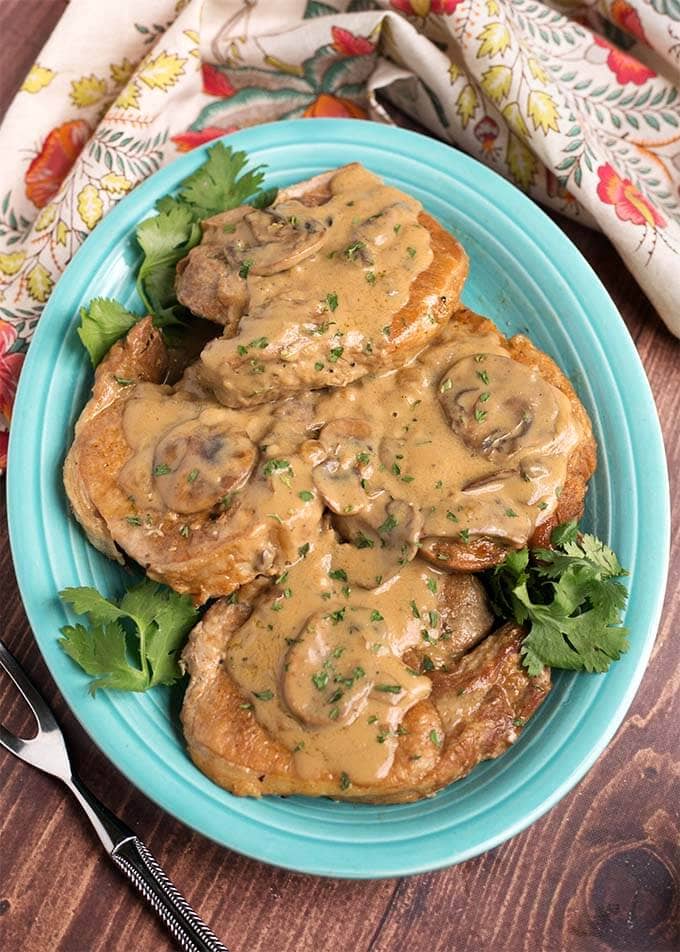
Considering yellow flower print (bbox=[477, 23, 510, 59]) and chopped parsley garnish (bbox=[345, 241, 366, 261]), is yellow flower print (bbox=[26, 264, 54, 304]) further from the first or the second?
yellow flower print (bbox=[477, 23, 510, 59])

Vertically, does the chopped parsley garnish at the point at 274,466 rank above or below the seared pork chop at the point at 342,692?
above

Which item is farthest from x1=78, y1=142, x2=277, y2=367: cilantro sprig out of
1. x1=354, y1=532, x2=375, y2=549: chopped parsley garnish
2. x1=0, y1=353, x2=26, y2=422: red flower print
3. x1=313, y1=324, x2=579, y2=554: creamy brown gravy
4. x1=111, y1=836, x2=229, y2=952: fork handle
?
x1=111, y1=836, x2=229, y2=952: fork handle

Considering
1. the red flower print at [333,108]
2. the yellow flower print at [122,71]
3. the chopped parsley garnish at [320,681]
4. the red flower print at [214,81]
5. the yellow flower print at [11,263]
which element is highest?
the red flower print at [333,108]

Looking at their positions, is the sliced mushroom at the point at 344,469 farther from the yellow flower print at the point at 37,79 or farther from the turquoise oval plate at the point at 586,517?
the yellow flower print at the point at 37,79

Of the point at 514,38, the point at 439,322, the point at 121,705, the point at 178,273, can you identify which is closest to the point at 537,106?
the point at 514,38

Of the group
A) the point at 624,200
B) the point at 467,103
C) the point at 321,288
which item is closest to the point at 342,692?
the point at 321,288

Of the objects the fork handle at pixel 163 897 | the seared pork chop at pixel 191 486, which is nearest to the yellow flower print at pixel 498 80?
the seared pork chop at pixel 191 486

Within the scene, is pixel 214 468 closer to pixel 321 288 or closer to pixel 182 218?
pixel 321 288

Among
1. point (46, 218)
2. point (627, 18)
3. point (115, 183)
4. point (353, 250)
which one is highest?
point (627, 18)
